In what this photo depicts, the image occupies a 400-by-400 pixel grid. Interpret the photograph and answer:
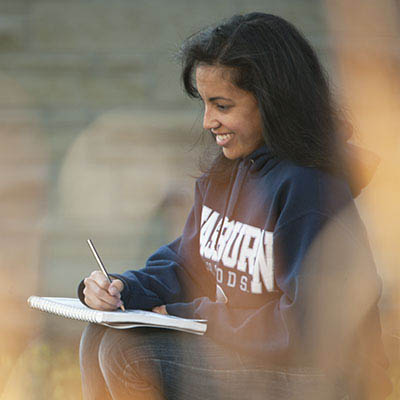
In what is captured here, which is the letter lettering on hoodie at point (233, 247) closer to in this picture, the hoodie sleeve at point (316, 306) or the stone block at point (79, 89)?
the hoodie sleeve at point (316, 306)

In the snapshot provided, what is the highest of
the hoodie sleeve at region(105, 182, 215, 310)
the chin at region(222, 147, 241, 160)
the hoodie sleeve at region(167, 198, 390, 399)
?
the chin at region(222, 147, 241, 160)

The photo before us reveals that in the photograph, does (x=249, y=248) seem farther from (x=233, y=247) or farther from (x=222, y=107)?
(x=222, y=107)

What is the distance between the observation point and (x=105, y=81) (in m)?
3.72

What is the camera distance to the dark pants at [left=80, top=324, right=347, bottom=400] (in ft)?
5.74

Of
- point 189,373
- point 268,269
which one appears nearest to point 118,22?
point 268,269

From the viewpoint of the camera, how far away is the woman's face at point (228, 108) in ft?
6.27

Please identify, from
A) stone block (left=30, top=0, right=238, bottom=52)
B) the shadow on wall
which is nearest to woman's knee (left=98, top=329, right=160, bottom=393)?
the shadow on wall

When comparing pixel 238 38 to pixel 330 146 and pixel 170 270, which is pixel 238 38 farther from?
pixel 170 270

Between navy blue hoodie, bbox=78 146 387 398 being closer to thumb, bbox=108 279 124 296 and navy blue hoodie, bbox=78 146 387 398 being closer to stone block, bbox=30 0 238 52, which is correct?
thumb, bbox=108 279 124 296

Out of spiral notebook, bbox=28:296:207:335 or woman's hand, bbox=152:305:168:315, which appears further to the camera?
woman's hand, bbox=152:305:168:315

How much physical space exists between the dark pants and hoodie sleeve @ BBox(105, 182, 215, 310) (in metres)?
0.29

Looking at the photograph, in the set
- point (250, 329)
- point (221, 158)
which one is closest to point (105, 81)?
point (221, 158)

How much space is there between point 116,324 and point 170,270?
1.39 feet

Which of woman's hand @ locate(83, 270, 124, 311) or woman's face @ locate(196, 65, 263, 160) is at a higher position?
woman's face @ locate(196, 65, 263, 160)
